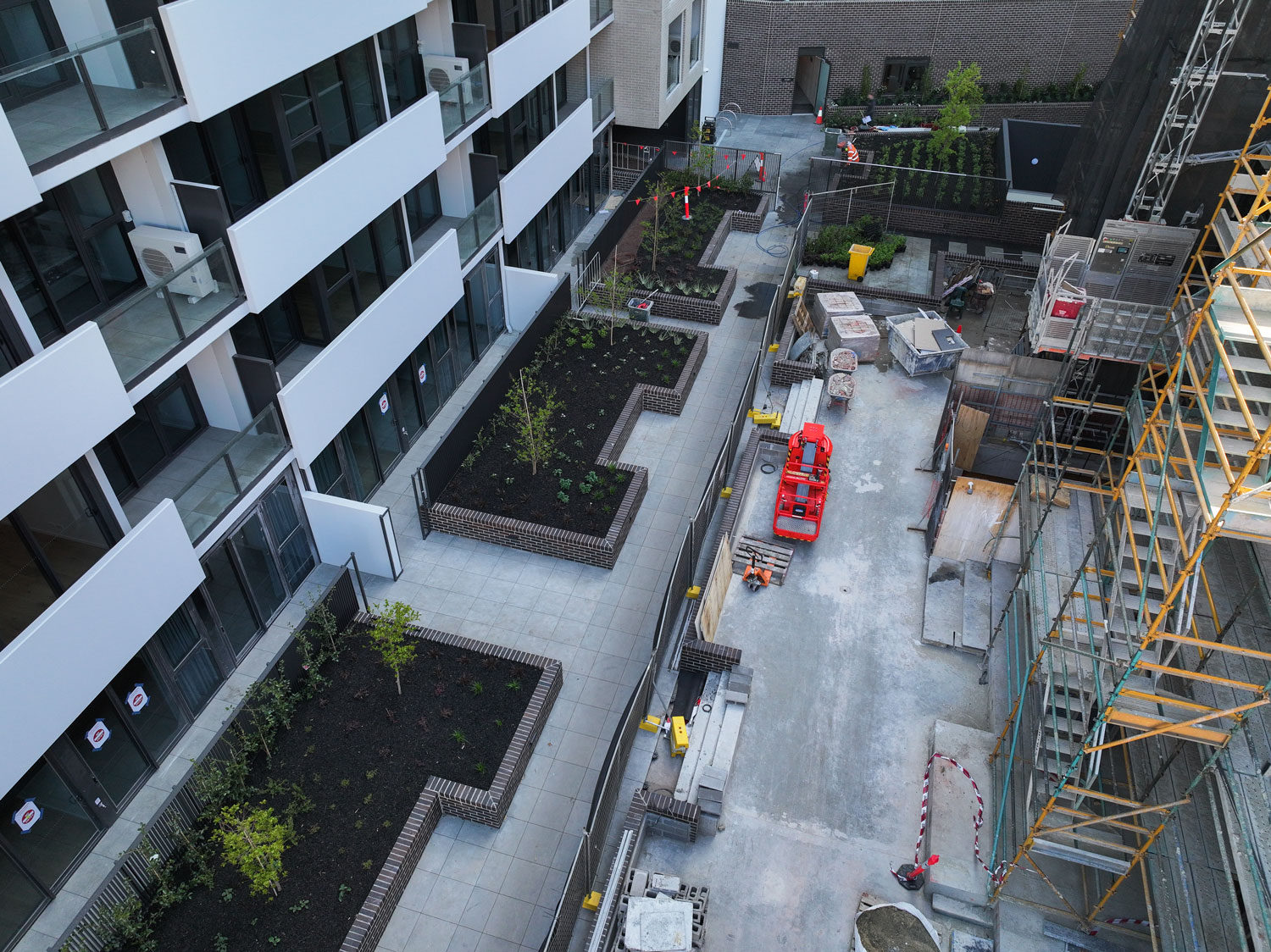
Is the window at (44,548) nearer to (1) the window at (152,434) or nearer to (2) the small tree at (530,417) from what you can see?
(1) the window at (152,434)

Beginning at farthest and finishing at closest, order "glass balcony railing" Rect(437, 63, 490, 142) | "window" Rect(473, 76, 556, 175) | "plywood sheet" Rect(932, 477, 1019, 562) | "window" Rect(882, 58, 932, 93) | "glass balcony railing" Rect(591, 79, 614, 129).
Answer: "window" Rect(882, 58, 932, 93)
"glass balcony railing" Rect(591, 79, 614, 129)
"window" Rect(473, 76, 556, 175)
"glass balcony railing" Rect(437, 63, 490, 142)
"plywood sheet" Rect(932, 477, 1019, 562)

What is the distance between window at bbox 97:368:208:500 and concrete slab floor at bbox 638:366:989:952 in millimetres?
9126

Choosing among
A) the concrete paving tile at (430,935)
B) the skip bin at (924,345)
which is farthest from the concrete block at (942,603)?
the concrete paving tile at (430,935)

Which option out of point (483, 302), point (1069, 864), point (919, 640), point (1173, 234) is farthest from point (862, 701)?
point (483, 302)

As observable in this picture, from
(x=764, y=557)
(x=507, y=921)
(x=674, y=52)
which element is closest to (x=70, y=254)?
(x=507, y=921)

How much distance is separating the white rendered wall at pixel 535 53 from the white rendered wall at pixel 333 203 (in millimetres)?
2863

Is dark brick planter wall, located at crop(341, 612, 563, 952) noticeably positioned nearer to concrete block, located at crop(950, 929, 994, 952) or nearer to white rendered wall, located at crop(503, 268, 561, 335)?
concrete block, located at crop(950, 929, 994, 952)

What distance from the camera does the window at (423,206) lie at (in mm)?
18594

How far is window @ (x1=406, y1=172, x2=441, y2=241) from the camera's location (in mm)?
18594

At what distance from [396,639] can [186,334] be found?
5148mm

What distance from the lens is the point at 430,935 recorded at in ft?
38.3

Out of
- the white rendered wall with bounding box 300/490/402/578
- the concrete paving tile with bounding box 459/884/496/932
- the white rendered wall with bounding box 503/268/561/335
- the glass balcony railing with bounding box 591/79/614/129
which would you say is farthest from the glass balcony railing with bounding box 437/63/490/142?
the concrete paving tile with bounding box 459/884/496/932

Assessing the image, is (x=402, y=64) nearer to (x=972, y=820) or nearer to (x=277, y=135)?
(x=277, y=135)

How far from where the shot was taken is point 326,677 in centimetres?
1423
